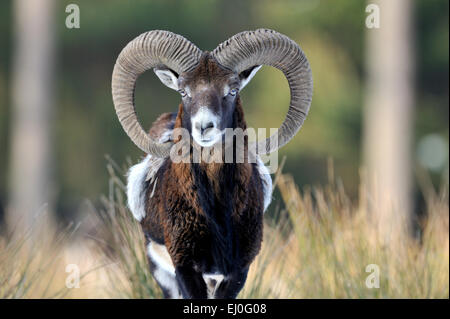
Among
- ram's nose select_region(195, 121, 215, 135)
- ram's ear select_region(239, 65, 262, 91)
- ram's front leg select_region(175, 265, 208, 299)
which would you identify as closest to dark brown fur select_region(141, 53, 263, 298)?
ram's front leg select_region(175, 265, 208, 299)

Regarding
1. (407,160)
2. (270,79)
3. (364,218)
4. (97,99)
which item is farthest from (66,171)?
(364,218)

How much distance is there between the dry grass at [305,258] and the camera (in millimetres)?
6703

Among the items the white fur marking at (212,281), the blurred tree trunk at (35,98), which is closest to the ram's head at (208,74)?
the white fur marking at (212,281)

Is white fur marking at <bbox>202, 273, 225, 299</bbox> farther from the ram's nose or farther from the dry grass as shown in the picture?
the ram's nose

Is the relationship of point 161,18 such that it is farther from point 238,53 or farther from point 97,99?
point 238,53

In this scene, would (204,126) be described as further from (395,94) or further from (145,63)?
(395,94)

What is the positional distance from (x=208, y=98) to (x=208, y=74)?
0.90 feet

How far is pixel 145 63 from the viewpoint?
6098 mm

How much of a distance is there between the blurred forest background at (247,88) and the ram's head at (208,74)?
43.0 feet

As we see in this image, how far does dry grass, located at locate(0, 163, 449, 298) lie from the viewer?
6.70 m

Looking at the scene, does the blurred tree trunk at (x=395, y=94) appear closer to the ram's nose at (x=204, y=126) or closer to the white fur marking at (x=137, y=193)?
the white fur marking at (x=137, y=193)

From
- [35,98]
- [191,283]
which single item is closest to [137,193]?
[191,283]

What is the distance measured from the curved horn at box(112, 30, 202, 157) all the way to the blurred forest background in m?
13.1

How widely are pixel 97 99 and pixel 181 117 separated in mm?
20485
